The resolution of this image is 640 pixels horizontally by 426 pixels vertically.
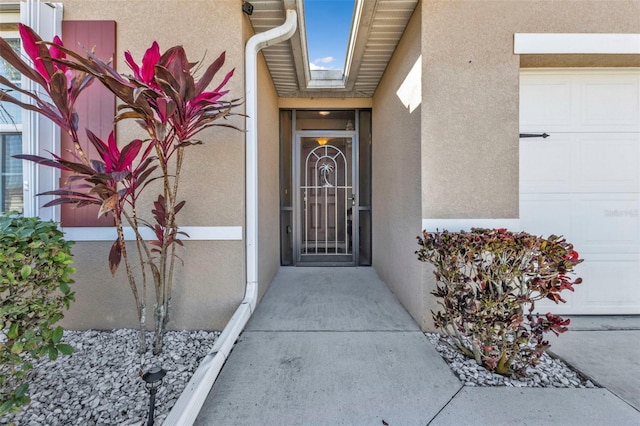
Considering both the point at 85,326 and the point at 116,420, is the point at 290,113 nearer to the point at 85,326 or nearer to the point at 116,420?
the point at 85,326

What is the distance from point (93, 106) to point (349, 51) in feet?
9.05

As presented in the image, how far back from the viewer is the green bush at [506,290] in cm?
177

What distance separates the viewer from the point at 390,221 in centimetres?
358

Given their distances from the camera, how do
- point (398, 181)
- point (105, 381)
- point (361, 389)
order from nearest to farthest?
point (361, 389) < point (105, 381) < point (398, 181)

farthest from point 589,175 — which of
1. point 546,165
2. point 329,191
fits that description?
point 329,191

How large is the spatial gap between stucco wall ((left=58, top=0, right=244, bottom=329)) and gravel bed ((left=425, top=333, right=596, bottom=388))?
1.89 meters

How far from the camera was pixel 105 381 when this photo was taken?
6.26 feet

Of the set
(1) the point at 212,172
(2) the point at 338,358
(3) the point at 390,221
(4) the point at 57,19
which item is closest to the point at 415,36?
(3) the point at 390,221

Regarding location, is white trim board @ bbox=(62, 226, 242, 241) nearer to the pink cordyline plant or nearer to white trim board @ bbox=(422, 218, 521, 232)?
the pink cordyline plant

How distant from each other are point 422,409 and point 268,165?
9.94 feet

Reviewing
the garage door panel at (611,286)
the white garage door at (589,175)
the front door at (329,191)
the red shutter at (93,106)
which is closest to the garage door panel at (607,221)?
the white garage door at (589,175)

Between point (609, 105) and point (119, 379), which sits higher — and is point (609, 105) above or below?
above

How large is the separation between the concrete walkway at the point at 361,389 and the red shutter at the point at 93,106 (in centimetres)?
184

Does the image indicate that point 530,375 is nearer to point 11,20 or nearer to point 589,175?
point 589,175
